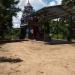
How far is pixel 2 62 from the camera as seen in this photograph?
42.5 ft

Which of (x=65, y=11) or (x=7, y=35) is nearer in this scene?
(x=65, y=11)

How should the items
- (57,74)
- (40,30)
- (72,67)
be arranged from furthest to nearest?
1. (40,30)
2. (72,67)
3. (57,74)

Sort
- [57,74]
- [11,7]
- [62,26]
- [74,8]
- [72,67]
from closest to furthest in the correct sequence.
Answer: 1. [57,74]
2. [72,67]
3. [74,8]
4. [11,7]
5. [62,26]

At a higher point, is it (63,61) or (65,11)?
(65,11)

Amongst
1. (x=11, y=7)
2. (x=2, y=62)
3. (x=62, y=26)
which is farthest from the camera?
(x=62, y=26)

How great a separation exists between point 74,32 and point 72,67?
21935mm

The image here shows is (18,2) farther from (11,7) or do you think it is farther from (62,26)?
(62,26)

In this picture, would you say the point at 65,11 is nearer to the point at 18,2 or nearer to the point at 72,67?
the point at 18,2

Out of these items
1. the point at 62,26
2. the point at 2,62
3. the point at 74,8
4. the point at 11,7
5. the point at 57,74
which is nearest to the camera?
the point at 57,74

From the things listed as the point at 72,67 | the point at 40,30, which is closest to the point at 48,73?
the point at 72,67

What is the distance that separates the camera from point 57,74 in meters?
10.5

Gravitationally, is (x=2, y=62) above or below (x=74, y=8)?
below

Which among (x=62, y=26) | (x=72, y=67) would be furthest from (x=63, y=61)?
(x=62, y=26)

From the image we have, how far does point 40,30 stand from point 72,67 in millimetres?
24393
